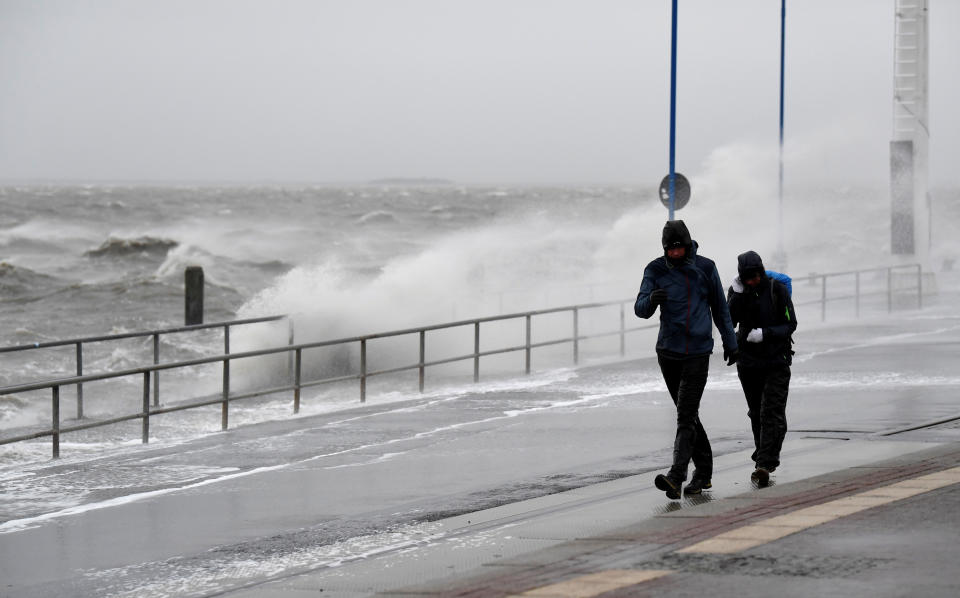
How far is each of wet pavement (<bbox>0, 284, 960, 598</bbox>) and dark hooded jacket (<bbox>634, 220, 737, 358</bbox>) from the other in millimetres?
994

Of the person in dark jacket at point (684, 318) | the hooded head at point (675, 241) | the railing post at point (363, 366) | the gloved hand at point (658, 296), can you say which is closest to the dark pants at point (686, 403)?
the person in dark jacket at point (684, 318)

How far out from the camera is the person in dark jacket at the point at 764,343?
31.2 ft

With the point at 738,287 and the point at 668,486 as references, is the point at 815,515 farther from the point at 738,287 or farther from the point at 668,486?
the point at 738,287

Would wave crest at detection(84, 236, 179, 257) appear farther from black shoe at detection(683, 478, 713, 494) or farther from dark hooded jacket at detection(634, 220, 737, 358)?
dark hooded jacket at detection(634, 220, 737, 358)

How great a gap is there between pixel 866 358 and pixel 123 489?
12.2 meters

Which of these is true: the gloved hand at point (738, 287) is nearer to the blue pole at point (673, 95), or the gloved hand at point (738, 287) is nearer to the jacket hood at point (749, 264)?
the jacket hood at point (749, 264)

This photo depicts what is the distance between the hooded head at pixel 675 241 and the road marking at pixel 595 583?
9.01ft

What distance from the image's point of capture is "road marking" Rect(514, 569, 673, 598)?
6164mm

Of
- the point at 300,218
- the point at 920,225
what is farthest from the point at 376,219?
the point at 920,225

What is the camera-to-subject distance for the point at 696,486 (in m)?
9.15

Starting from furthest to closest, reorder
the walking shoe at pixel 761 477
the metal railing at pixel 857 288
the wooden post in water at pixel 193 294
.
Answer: the metal railing at pixel 857 288 → the wooden post in water at pixel 193 294 → the walking shoe at pixel 761 477

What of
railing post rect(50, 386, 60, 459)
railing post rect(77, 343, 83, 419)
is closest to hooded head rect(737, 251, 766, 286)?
railing post rect(50, 386, 60, 459)

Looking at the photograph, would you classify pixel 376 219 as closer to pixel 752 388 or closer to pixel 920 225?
pixel 920 225

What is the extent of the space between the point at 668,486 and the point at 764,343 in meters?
1.33
